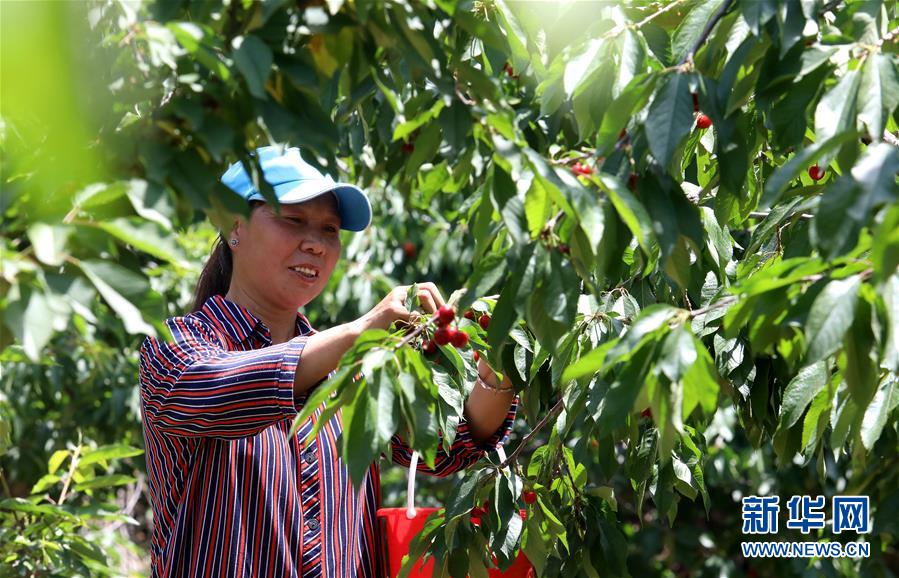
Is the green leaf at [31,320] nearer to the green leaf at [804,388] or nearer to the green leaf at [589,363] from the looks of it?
the green leaf at [589,363]

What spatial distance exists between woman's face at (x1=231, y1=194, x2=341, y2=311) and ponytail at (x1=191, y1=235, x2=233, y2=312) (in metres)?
0.11

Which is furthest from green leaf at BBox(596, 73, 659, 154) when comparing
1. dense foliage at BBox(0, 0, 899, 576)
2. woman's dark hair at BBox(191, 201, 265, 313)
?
woman's dark hair at BBox(191, 201, 265, 313)

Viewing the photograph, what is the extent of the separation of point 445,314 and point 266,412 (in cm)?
34

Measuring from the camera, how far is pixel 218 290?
2.38m

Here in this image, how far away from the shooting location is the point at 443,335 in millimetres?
1724

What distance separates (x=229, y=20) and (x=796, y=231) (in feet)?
3.71

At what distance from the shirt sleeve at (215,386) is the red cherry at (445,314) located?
0.80ft

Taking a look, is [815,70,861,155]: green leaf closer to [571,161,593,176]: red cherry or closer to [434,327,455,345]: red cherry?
[571,161,593,176]: red cherry

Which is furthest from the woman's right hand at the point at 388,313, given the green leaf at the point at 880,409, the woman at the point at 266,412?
the green leaf at the point at 880,409

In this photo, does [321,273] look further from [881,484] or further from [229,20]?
[881,484]

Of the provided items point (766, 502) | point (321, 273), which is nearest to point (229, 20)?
point (321, 273)

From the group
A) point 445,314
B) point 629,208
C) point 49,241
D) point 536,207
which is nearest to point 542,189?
point 536,207

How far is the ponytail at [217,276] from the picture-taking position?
2.36m

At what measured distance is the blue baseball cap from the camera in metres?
2.12
